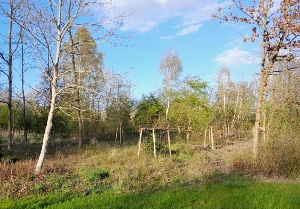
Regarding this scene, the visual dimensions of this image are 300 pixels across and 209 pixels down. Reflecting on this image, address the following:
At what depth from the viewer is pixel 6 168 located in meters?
8.32

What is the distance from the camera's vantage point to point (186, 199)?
20.1ft

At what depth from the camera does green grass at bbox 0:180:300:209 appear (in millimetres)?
5688

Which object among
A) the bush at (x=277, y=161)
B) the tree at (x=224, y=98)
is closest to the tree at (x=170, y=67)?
the tree at (x=224, y=98)

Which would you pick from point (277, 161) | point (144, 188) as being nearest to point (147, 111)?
point (277, 161)

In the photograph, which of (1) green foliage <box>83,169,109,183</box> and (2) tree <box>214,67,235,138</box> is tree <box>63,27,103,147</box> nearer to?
(1) green foliage <box>83,169,109,183</box>

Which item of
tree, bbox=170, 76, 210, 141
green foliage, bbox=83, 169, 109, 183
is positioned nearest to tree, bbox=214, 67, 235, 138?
tree, bbox=170, 76, 210, 141

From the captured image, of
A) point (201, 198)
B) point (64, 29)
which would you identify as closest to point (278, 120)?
point (201, 198)

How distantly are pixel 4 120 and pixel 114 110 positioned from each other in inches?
417

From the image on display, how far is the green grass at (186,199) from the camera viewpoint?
569 centimetres

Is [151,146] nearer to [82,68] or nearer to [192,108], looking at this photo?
[82,68]

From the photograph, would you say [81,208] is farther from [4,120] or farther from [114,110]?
[4,120]

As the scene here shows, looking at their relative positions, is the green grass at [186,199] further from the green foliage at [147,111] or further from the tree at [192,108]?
the green foliage at [147,111]

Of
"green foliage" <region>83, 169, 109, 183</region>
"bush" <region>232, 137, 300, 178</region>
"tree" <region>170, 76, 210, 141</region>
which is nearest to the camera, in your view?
"green foliage" <region>83, 169, 109, 183</region>

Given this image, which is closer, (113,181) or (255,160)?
(113,181)
